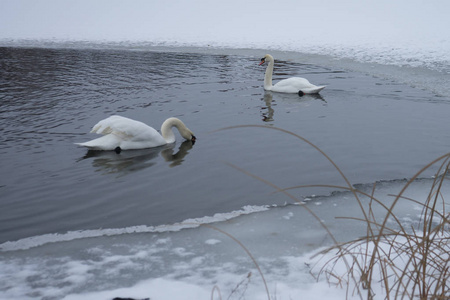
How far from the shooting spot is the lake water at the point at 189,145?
516 centimetres

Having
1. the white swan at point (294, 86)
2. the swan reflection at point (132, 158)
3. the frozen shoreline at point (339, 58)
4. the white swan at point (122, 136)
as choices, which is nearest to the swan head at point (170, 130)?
the swan reflection at point (132, 158)

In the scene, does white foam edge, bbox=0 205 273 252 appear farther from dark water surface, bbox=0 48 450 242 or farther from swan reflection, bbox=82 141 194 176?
swan reflection, bbox=82 141 194 176

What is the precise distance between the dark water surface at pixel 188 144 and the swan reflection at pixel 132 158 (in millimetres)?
17

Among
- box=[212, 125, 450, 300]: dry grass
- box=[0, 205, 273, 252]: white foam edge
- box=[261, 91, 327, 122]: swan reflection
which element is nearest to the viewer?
box=[212, 125, 450, 300]: dry grass

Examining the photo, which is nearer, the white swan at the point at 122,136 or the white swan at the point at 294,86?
the white swan at the point at 122,136

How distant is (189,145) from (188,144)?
2.4 inches

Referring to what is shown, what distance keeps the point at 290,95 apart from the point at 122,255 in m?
8.63

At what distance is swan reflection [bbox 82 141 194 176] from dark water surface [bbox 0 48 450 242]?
2 cm

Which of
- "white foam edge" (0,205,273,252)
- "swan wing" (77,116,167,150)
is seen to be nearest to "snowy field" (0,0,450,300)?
"white foam edge" (0,205,273,252)

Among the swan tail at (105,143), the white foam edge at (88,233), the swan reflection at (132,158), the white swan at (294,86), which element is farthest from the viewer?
the white swan at (294,86)

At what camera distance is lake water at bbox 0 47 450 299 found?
516 centimetres

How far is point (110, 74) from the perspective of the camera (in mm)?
13859

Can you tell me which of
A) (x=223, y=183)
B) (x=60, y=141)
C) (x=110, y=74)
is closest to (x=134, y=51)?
(x=110, y=74)

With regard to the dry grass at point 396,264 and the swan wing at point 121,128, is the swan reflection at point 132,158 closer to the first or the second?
the swan wing at point 121,128
